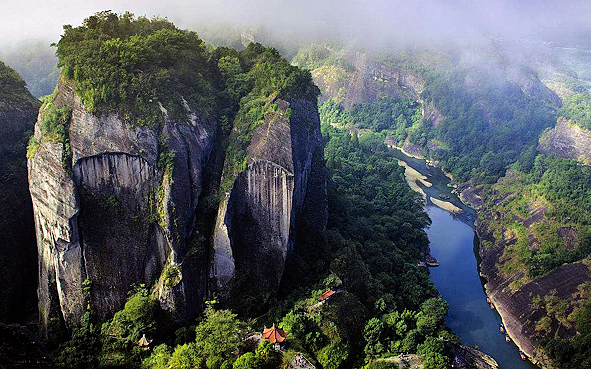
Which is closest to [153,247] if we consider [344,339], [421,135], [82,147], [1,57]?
[82,147]

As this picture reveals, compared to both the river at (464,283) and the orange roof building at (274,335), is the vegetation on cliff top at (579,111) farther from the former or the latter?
the orange roof building at (274,335)

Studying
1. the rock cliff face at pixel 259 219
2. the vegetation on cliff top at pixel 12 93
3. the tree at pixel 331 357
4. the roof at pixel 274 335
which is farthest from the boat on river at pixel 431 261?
the vegetation on cliff top at pixel 12 93

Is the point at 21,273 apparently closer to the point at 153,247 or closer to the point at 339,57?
the point at 153,247

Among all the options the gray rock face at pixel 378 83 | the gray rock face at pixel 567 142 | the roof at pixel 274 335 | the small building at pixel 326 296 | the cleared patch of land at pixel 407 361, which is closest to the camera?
the roof at pixel 274 335

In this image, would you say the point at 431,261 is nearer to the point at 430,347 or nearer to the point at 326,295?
the point at 430,347

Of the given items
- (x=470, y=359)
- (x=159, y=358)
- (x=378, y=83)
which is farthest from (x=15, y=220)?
(x=378, y=83)
